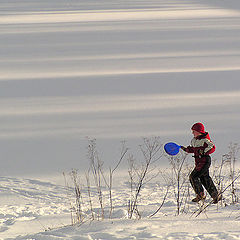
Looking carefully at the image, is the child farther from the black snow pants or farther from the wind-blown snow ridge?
the wind-blown snow ridge

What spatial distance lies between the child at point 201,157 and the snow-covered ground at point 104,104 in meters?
0.22

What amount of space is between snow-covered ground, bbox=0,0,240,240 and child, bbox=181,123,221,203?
8.6 inches

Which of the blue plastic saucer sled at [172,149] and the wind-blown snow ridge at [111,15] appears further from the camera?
the wind-blown snow ridge at [111,15]

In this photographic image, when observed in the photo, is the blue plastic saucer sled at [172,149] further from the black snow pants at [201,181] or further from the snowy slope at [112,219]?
the snowy slope at [112,219]

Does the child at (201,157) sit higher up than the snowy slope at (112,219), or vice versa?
the child at (201,157)

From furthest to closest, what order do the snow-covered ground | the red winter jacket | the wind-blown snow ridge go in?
the wind-blown snow ridge < the red winter jacket < the snow-covered ground

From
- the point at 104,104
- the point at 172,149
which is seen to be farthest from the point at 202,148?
the point at 104,104

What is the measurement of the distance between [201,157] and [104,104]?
4546mm

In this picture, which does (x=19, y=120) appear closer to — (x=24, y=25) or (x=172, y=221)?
(x=172, y=221)

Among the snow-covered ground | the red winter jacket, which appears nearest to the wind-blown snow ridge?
the snow-covered ground

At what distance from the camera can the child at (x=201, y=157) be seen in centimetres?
450

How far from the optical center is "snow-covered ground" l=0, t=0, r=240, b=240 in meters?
4.18

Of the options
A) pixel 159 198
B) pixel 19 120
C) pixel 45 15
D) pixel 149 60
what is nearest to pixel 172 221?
pixel 159 198

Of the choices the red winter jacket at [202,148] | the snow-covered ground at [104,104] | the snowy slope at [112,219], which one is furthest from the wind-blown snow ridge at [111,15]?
the red winter jacket at [202,148]
